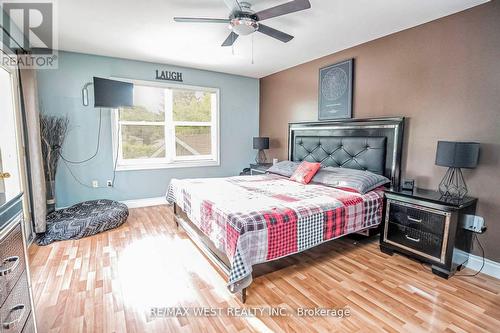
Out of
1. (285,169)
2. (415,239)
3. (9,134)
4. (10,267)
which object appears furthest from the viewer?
(285,169)

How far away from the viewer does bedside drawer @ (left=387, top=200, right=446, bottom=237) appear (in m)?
2.22

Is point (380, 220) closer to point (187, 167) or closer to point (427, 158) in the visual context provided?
point (427, 158)

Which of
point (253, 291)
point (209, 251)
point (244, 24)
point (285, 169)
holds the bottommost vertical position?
point (253, 291)

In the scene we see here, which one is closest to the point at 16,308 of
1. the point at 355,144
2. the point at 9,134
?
the point at 9,134

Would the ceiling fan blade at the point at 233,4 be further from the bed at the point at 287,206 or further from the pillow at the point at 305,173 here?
the pillow at the point at 305,173

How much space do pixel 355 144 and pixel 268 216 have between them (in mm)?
1970

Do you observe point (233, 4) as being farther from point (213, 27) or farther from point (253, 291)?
point (253, 291)

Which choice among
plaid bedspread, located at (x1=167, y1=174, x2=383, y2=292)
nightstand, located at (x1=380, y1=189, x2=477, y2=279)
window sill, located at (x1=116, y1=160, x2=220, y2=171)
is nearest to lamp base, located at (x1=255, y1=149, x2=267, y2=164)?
window sill, located at (x1=116, y1=160, x2=220, y2=171)

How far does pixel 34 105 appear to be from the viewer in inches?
114

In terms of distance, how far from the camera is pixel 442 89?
2.56 metres

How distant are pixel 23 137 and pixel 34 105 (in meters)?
0.39

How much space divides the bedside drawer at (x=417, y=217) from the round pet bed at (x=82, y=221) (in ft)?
10.9

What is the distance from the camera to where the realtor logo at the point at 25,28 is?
7.72 feet

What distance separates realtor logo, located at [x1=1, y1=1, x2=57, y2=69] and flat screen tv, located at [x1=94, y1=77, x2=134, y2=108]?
2.28ft
